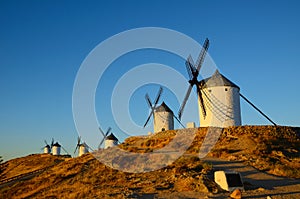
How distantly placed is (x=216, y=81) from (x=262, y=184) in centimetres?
1739

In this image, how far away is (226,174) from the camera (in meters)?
14.0

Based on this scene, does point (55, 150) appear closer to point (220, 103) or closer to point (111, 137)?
point (111, 137)

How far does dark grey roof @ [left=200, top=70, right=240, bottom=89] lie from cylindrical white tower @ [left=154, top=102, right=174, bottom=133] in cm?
1269

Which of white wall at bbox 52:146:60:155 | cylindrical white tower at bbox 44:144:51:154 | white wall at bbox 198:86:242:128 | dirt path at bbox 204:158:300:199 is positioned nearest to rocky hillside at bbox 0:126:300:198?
dirt path at bbox 204:158:300:199

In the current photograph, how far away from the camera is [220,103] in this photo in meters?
30.4

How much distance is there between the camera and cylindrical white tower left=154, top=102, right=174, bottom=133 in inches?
1716

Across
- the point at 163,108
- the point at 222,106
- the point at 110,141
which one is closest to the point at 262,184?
the point at 222,106

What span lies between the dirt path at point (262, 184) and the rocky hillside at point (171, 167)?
100 cm

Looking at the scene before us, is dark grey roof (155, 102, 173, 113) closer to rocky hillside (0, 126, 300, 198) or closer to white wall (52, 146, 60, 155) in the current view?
rocky hillside (0, 126, 300, 198)

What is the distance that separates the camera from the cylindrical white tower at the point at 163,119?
43584 millimetres

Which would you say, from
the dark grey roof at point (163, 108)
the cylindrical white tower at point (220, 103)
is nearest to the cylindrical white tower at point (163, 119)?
the dark grey roof at point (163, 108)

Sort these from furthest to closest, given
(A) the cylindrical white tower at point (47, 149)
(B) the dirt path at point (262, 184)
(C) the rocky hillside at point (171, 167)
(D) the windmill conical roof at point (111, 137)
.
Answer: (A) the cylindrical white tower at point (47, 149), (D) the windmill conical roof at point (111, 137), (C) the rocky hillside at point (171, 167), (B) the dirt path at point (262, 184)

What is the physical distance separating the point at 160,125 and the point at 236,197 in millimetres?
31500

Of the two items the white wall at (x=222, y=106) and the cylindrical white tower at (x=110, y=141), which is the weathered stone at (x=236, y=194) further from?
the cylindrical white tower at (x=110, y=141)
